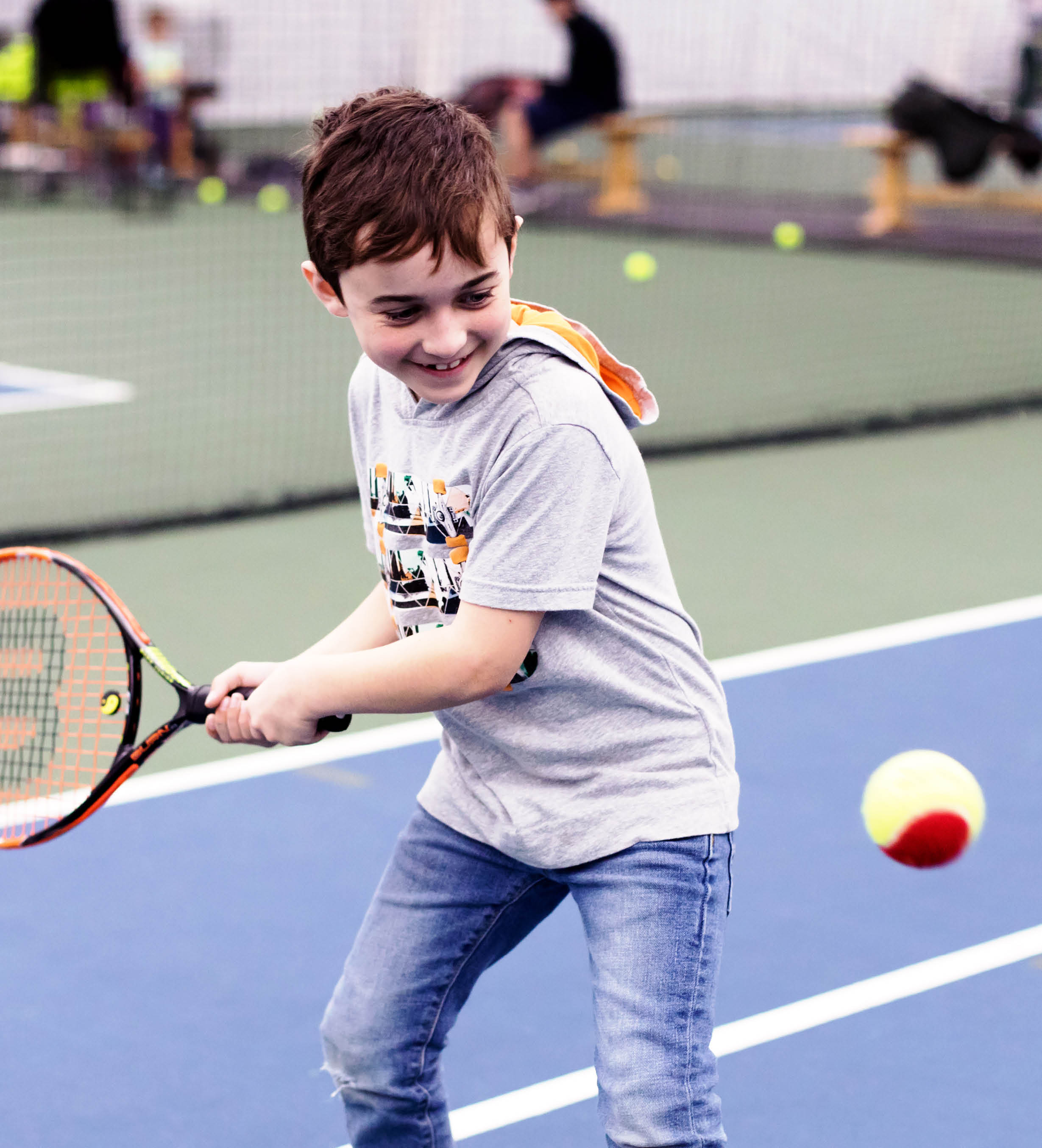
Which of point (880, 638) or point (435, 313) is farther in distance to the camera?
point (880, 638)

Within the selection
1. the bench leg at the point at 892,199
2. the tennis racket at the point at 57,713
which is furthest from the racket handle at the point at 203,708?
the bench leg at the point at 892,199

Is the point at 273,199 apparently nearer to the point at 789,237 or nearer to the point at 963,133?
the point at 789,237

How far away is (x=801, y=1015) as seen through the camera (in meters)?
2.82

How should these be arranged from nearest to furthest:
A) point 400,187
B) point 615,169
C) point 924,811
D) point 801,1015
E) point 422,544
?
point 400,187 → point 422,544 → point 924,811 → point 801,1015 → point 615,169

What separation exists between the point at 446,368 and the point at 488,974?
4.74 ft

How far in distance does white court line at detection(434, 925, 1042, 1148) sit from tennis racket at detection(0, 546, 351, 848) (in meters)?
0.64

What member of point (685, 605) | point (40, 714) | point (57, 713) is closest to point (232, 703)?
point (57, 713)

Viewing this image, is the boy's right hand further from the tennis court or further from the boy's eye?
the tennis court

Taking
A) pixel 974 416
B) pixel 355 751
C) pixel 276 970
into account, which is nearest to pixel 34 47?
pixel 974 416

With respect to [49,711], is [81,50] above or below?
below

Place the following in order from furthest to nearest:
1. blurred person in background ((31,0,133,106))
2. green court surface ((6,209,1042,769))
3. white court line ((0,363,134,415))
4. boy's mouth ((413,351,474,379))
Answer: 1. blurred person in background ((31,0,133,106))
2. white court line ((0,363,134,415))
3. green court surface ((6,209,1042,769))
4. boy's mouth ((413,351,474,379))

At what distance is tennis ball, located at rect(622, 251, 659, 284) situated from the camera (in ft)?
37.4

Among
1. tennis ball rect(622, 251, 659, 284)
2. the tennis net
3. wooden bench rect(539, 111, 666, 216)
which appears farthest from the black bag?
tennis ball rect(622, 251, 659, 284)

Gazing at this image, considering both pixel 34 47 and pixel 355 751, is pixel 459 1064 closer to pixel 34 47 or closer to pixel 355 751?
pixel 355 751
